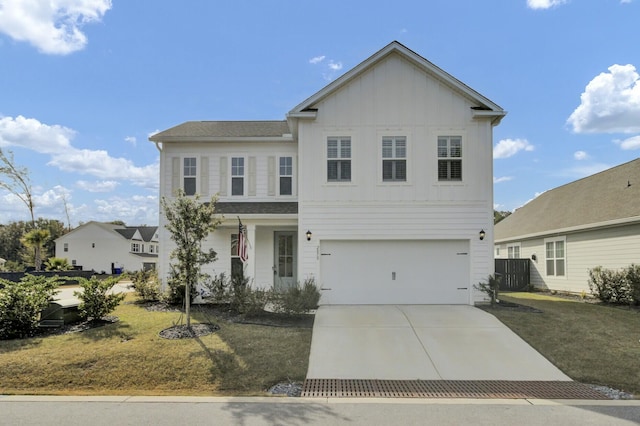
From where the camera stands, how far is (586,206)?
59.6 ft

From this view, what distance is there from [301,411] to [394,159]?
8922 mm

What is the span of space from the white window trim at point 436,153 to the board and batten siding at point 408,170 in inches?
1.2

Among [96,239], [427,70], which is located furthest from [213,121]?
[96,239]

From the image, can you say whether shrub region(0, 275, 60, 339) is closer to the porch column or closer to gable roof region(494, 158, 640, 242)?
the porch column

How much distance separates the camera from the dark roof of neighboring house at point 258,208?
47.5 ft

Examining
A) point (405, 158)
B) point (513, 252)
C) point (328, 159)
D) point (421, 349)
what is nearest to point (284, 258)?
point (328, 159)

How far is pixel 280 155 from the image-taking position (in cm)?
1559

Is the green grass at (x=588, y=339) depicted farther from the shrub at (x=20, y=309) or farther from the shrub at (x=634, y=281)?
the shrub at (x=20, y=309)

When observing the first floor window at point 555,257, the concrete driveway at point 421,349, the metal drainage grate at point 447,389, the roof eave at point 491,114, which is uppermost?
the roof eave at point 491,114

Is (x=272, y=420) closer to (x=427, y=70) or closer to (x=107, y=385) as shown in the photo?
(x=107, y=385)

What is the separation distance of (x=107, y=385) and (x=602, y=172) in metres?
21.7

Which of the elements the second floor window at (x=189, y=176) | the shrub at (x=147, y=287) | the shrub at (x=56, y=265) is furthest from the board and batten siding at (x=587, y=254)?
the shrub at (x=56, y=265)

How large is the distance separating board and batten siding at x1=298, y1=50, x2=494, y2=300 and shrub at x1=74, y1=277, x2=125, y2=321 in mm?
5232

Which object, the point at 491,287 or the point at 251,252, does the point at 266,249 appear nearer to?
the point at 251,252
